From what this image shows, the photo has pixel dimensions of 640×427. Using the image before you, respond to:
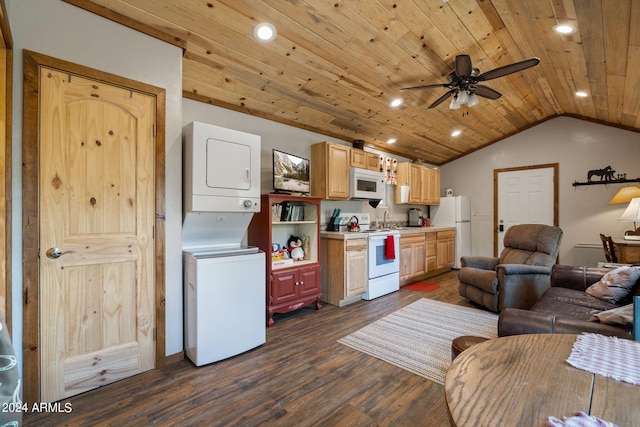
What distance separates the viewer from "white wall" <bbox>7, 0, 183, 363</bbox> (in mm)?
1707

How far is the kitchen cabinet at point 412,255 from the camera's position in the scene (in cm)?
464

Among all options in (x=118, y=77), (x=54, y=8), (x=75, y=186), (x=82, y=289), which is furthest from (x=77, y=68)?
(x=82, y=289)

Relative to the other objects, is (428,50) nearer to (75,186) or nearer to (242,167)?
(242,167)

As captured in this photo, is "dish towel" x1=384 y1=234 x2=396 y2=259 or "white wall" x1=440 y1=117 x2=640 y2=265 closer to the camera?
"dish towel" x1=384 y1=234 x2=396 y2=259

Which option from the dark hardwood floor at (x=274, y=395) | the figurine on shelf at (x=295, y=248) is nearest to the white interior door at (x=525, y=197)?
the figurine on shelf at (x=295, y=248)

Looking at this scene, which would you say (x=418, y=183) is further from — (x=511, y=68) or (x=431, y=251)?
(x=511, y=68)

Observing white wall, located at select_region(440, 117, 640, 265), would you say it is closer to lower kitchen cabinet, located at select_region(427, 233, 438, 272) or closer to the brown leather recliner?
lower kitchen cabinet, located at select_region(427, 233, 438, 272)

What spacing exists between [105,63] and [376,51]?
7.40ft

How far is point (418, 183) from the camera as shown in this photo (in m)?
5.64

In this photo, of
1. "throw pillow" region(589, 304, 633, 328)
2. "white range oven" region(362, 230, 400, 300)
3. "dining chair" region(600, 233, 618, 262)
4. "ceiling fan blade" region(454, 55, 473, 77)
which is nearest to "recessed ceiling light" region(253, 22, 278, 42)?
"ceiling fan blade" region(454, 55, 473, 77)

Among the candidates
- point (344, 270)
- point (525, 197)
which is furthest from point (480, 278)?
point (525, 197)

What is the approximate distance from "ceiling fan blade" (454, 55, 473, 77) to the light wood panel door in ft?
8.65

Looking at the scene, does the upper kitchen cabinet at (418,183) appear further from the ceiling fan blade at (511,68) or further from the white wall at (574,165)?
the ceiling fan blade at (511,68)

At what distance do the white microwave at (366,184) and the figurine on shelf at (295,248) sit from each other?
3.62 feet
